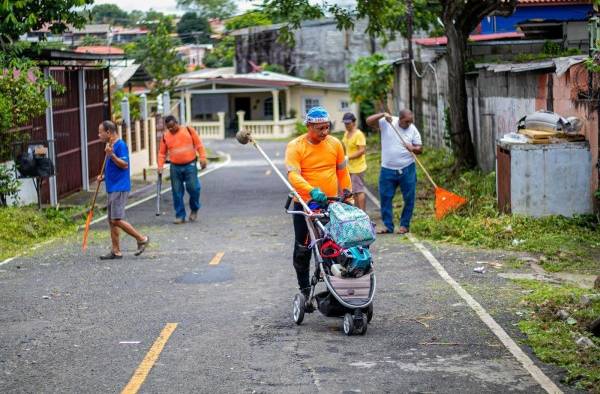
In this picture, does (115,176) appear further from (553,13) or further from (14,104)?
(553,13)

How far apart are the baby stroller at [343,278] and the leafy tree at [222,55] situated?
7542 centimetres

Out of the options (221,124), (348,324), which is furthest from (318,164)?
(221,124)

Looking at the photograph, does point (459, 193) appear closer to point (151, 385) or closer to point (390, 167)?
point (390, 167)

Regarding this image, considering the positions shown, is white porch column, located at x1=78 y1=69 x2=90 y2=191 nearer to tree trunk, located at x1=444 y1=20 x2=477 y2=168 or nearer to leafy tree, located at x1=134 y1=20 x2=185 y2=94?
tree trunk, located at x1=444 y1=20 x2=477 y2=168

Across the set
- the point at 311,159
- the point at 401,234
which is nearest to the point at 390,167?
the point at 401,234

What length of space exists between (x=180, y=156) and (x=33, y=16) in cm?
434

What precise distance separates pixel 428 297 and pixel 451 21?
12070mm

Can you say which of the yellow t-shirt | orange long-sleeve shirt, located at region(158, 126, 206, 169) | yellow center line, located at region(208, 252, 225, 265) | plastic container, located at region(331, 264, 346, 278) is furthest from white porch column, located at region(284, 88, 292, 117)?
plastic container, located at region(331, 264, 346, 278)

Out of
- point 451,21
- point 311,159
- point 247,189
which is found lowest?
point 247,189

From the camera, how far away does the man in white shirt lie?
53.5 feet

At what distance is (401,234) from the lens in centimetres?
1622

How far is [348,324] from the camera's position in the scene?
9336mm

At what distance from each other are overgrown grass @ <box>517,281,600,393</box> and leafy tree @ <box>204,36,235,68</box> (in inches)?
2931

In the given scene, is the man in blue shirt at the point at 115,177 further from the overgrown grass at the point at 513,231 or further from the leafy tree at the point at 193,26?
the leafy tree at the point at 193,26
